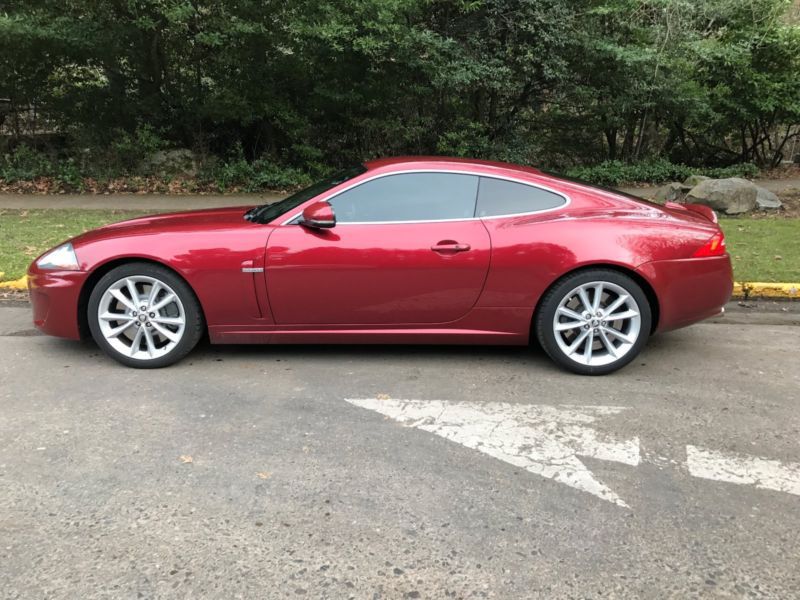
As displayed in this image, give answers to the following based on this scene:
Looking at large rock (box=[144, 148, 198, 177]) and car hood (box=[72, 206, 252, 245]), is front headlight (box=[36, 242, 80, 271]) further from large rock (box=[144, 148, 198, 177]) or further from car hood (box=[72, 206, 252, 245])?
large rock (box=[144, 148, 198, 177])

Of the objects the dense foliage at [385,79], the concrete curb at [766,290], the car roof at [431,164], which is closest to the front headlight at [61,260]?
the car roof at [431,164]

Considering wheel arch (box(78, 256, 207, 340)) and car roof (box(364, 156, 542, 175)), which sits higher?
car roof (box(364, 156, 542, 175))

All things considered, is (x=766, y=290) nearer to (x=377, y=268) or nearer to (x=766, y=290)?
(x=766, y=290)

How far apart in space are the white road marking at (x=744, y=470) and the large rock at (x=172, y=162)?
40.3 feet

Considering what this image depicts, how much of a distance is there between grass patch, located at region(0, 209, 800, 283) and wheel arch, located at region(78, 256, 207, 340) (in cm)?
256

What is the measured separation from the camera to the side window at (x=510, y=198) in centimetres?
448

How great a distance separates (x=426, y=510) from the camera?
2877 millimetres

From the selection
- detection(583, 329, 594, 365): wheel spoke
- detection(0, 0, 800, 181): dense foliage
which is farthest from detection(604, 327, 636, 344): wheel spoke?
detection(0, 0, 800, 181): dense foliage

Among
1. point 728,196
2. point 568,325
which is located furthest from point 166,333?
point 728,196

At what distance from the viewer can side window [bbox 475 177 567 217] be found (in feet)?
14.7

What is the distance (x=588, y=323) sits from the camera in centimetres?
444

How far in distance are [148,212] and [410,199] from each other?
7.53 metres

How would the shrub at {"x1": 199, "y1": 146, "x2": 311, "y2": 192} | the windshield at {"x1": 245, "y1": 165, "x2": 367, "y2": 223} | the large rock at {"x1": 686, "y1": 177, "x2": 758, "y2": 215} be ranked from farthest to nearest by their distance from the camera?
the shrub at {"x1": 199, "y1": 146, "x2": 311, "y2": 192}
the large rock at {"x1": 686, "y1": 177, "x2": 758, "y2": 215}
the windshield at {"x1": 245, "y1": 165, "x2": 367, "y2": 223}

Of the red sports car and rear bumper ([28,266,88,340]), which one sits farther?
rear bumper ([28,266,88,340])
